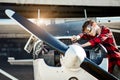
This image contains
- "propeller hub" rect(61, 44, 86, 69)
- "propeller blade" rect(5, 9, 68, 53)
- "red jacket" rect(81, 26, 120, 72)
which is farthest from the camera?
"red jacket" rect(81, 26, 120, 72)

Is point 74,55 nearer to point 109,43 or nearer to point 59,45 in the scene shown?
point 59,45

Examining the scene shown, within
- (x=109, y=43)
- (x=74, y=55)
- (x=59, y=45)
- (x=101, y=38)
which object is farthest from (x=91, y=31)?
(x=74, y=55)

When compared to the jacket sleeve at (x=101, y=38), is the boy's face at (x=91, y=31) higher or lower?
higher

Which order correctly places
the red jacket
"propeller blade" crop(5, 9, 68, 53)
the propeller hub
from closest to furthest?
the propeller hub < "propeller blade" crop(5, 9, 68, 53) < the red jacket

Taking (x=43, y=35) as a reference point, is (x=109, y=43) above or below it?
below

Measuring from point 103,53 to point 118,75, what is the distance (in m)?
0.40

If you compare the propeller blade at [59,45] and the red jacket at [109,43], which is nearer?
the propeller blade at [59,45]

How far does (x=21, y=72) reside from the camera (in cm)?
1005

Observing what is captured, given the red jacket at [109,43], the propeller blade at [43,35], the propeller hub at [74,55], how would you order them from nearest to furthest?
1. the propeller hub at [74,55]
2. the propeller blade at [43,35]
3. the red jacket at [109,43]

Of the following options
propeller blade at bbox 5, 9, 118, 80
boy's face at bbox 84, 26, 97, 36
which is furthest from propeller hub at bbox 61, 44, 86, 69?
boy's face at bbox 84, 26, 97, 36

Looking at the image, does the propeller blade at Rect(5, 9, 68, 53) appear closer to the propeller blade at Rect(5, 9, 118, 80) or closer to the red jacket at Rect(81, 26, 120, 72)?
the propeller blade at Rect(5, 9, 118, 80)

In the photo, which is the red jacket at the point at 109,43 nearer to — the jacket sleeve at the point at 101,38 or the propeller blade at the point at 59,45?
the jacket sleeve at the point at 101,38

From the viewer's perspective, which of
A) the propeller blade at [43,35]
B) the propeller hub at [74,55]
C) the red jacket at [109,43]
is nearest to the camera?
the propeller hub at [74,55]

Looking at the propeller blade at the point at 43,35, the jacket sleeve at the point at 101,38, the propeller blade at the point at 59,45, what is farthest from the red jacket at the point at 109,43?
the propeller blade at the point at 43,35
